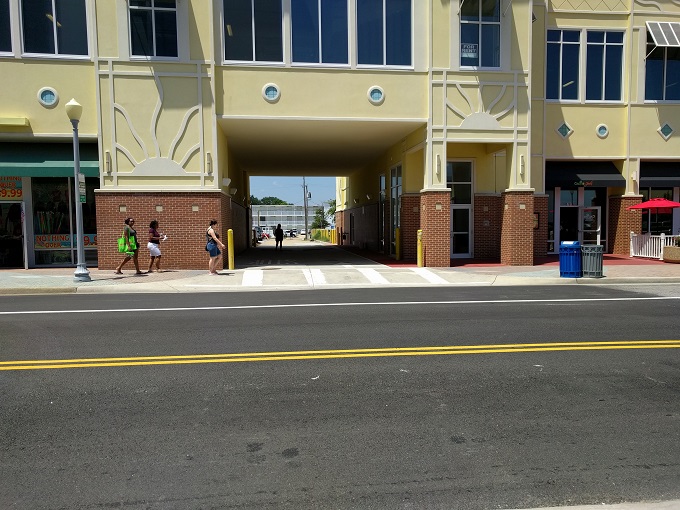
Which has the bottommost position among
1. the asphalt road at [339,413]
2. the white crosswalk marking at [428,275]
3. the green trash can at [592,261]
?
the asphalt road at [339,413]

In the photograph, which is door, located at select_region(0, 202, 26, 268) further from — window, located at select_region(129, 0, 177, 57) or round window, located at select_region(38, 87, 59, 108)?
window, located at select_region(129, 0, 177, 57)

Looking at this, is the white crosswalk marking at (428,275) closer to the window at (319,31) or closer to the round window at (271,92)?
the round window at (271,92)

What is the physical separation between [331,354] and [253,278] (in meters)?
8.67

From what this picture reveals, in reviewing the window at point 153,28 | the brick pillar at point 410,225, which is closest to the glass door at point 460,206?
the brick pillar at point 410,225

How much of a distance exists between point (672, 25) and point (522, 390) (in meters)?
21.8

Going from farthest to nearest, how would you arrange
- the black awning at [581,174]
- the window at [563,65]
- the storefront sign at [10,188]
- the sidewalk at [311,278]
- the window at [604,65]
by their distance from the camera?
the black awning at [581,174]
the window at [604,65]
the window at [563,65]
the storefront sign at [10,188]
the sidewalk at [311,278]

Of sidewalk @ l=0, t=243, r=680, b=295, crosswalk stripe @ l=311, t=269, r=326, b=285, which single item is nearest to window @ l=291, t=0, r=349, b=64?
crosswalk stripe @ l=311, t=269, r=326, b=285

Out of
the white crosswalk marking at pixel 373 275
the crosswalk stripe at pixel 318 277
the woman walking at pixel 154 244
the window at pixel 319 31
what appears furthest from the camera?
the window at pixel 319 31

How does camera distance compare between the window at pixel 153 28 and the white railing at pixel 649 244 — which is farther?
the white railing at pixel 649 244

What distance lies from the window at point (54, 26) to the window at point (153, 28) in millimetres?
1708

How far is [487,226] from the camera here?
66.5ft

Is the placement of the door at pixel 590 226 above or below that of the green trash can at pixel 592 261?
above

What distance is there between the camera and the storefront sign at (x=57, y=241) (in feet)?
56.1

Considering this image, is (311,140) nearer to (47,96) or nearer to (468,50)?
(468,50)
